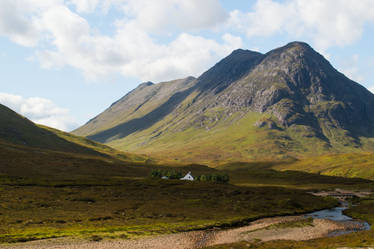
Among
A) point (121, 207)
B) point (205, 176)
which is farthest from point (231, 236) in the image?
point (205, 176)

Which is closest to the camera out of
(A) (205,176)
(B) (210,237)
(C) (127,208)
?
(B) (210,237)

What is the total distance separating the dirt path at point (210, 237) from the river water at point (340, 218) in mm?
1597

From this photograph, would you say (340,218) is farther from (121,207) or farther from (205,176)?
(205,176)

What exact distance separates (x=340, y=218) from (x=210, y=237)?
44716 mm

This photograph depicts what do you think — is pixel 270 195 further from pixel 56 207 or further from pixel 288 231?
pixel 56 207

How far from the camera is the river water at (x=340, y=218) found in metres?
70.2

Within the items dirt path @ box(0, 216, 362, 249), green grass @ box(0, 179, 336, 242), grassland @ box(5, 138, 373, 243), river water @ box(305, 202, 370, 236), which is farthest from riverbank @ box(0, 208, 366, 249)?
green grass @ box(0, 179, 336, 242)

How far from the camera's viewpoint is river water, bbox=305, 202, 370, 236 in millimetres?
70250

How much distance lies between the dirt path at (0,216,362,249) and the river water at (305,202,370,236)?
160 centimetres

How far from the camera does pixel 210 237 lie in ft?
201

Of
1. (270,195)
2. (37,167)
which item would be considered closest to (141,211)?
(270,195)

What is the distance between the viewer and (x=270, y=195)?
123 meters

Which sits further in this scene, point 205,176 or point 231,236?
point 205,176

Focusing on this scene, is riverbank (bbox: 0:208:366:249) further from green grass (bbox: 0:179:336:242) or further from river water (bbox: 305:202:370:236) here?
green grass (bbox: 0:179:336:242)
